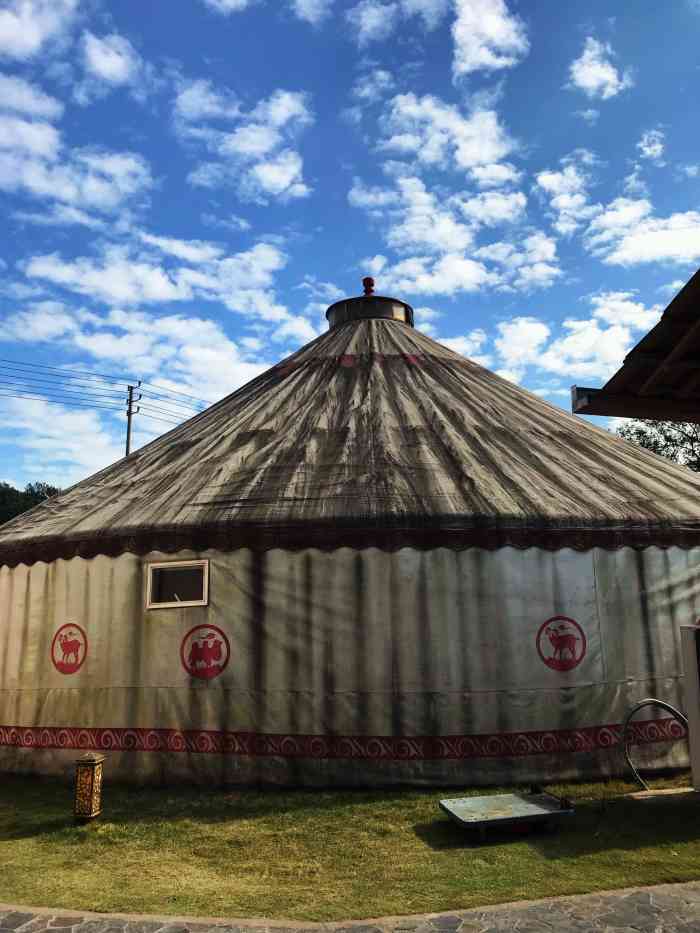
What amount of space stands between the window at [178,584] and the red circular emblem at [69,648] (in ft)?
2.82

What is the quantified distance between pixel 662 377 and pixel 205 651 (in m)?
4.41

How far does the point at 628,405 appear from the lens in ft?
14.8

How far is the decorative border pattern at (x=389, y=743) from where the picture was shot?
602 centimetres

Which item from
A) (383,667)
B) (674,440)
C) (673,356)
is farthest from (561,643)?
(674,440)

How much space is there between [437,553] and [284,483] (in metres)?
1.64

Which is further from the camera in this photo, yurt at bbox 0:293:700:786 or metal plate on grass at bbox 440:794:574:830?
yurt at bbox 0:293:700:786

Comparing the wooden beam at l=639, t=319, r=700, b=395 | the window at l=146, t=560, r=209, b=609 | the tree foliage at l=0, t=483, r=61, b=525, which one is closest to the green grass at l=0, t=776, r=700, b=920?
the window at l=146, t=560, r=209, b=609

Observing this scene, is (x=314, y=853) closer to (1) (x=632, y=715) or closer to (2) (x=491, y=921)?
(2) (x=491, y=921)

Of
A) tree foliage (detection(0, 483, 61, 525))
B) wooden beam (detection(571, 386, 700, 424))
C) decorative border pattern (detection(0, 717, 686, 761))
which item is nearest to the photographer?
wooden beam (detection(571, 386, 700, 424))

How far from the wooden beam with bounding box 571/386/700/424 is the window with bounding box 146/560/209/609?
3.69m

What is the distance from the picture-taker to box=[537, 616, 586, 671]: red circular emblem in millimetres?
6336

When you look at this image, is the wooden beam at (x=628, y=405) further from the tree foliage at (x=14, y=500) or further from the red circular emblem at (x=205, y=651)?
the tree foliage at (x=14, y=500)

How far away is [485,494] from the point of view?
A: 21.9ft

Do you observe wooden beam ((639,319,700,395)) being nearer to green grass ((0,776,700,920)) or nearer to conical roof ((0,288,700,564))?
conical roof ((0,288,700,564))
